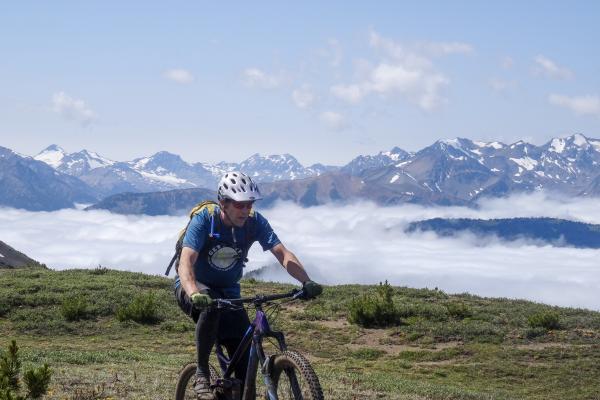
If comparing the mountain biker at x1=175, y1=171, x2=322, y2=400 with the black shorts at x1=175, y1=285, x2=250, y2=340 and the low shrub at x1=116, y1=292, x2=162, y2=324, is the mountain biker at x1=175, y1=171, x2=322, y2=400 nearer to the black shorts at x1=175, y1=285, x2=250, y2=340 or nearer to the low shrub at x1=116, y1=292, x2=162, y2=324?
the black shorts at x1=175, y1=285, x2=250, y2=340

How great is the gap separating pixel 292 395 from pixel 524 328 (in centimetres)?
1830

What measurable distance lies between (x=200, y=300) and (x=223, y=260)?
2.73 ft

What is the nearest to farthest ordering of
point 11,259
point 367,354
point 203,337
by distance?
point 203,337
point 367,354
point 11,259

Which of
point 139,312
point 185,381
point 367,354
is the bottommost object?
point 367,354

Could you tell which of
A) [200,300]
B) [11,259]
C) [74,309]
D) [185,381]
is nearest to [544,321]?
[74,309]

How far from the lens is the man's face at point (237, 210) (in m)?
7.76

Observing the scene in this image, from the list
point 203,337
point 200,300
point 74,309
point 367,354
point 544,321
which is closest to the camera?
point 200,300

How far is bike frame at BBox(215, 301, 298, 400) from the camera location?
287 inches

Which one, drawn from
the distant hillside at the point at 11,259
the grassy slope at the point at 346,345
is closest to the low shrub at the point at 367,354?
the grassy slope at the point at 346,345

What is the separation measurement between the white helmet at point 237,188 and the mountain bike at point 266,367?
3.61 ft

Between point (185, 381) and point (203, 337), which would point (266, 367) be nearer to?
point (203, 337)

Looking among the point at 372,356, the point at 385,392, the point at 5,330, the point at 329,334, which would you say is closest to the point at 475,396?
the point at 385,392

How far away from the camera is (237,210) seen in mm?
7809

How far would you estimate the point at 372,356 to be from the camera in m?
20.5
